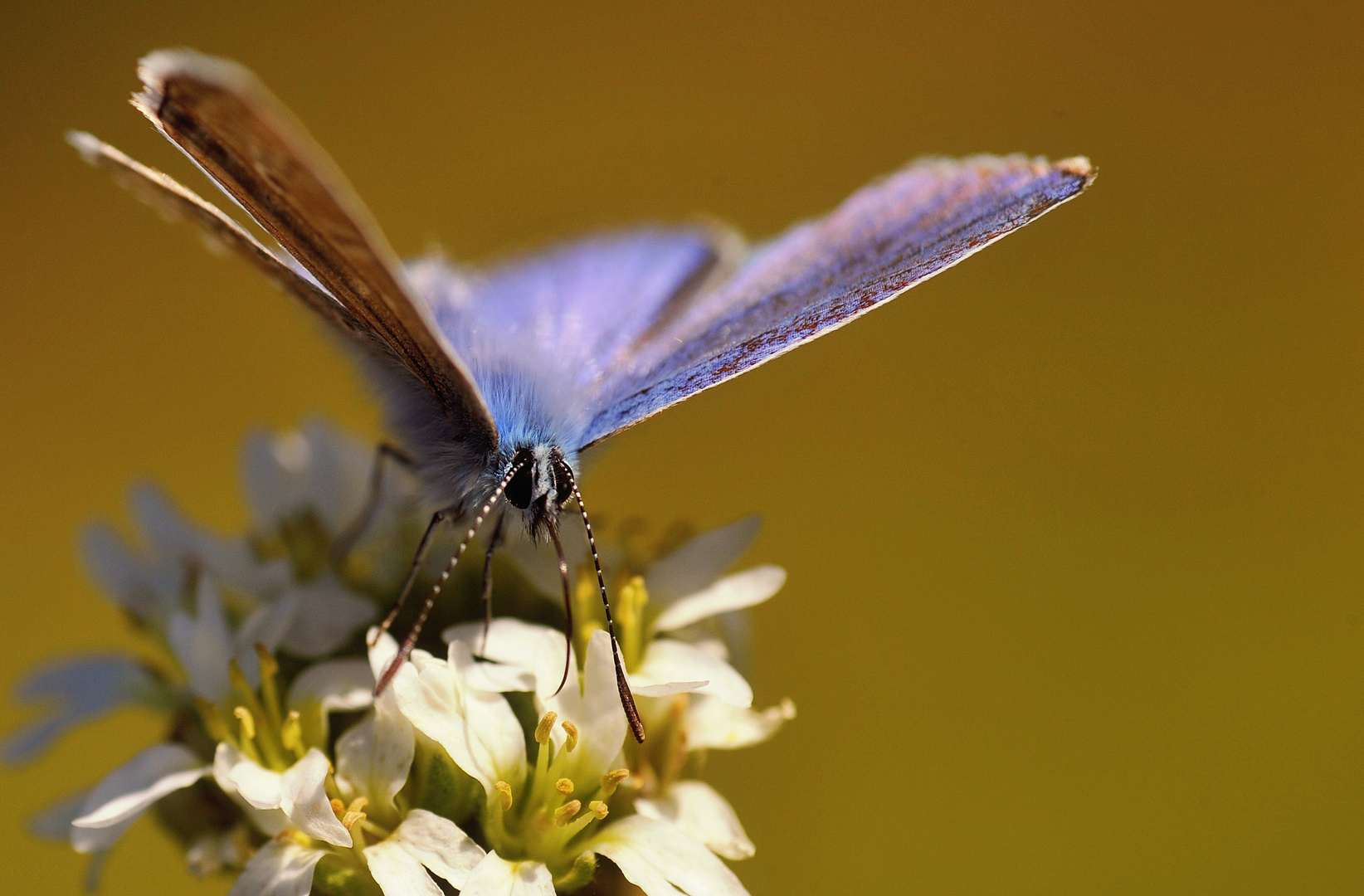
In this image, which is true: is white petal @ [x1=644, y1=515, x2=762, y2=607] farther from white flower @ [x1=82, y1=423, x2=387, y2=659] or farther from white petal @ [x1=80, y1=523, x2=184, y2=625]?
white petal @ [x1=80, y1=523, x2=184, y2=625]

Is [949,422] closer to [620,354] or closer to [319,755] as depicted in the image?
[620,354]

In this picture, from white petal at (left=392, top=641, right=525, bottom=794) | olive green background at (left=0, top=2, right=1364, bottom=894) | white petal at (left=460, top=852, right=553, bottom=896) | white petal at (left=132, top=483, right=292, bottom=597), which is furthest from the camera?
olive green background at (left=0, top=2, right=1364, bottom=894)

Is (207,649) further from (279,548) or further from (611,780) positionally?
(611,780)

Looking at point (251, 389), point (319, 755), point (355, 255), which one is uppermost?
point (251, 389)

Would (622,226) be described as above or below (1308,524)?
above

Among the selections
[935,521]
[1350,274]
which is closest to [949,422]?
[935,521]

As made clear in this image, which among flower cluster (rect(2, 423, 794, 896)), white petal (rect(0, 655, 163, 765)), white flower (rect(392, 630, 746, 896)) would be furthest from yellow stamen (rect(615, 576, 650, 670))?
white petal (rect(0, 655, 163, 765))

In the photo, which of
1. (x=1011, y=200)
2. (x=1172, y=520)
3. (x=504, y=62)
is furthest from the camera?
(x=504, y=62)

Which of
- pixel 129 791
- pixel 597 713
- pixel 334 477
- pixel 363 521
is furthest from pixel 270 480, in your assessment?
pixel 597 713
